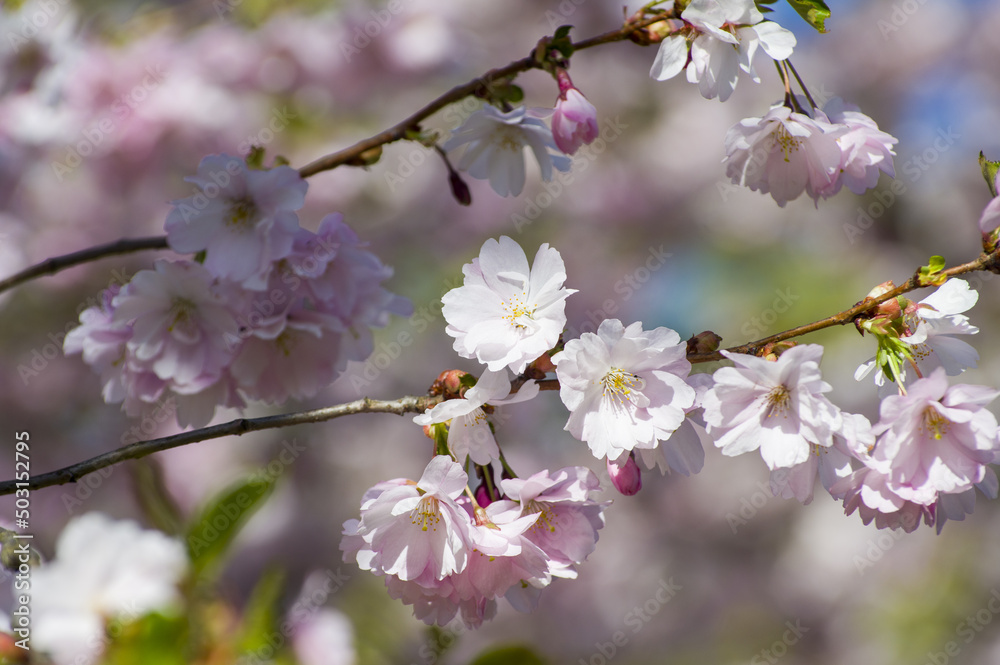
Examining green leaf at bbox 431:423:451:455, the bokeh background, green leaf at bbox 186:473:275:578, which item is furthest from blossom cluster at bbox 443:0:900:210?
the bokeh background

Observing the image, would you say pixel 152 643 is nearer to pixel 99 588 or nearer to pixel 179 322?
pixel 99 588

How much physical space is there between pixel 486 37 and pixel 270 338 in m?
3.03

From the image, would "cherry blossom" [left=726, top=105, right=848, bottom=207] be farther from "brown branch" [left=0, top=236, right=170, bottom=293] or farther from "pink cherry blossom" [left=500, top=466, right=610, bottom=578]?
"brown branch" [left=0, top=236, right=170, bottom=293]

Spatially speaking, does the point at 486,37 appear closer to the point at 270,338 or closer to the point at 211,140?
the point at 211,140

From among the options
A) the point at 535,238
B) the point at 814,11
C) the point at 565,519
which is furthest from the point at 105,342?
the point at 535,238

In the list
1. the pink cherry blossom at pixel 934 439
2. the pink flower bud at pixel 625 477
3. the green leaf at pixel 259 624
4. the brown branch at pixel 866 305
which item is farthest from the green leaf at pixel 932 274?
the green leaf at pixel 259 624

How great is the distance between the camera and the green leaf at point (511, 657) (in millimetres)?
1010

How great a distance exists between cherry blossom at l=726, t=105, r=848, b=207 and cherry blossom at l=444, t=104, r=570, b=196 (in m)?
0.28

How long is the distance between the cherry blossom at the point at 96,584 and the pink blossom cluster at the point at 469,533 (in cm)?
25

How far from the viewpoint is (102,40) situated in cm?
232

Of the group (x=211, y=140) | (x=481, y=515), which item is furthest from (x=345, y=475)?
(x=481, y=515)

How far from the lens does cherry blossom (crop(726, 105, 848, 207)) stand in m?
0.94

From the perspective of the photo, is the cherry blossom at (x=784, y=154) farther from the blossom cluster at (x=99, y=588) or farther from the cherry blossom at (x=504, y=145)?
the blossom cluster at (x=99, y=588)

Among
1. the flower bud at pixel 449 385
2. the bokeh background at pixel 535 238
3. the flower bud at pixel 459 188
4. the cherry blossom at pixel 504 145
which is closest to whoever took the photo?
the flower bud at pixel 449 385
